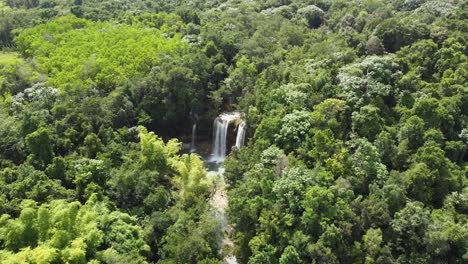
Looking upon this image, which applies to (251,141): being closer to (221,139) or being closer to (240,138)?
(240,138)

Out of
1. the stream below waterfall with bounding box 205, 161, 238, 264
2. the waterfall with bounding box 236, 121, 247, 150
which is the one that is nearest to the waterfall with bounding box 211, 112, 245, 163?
the stream below waterfall with bounding box 205, 161, 238, 264

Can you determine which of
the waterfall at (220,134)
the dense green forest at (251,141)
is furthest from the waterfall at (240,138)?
the waterfall at (220,134)

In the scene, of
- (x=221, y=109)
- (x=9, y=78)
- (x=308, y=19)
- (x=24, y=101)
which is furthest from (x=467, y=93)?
(x=9, y=78)

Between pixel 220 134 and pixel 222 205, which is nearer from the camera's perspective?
pixel 222 205

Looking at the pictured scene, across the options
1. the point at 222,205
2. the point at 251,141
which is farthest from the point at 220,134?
the point at 222,205

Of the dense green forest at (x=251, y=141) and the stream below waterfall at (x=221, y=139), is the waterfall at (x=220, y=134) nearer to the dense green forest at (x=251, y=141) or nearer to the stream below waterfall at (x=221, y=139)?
the stream below waterfall at (x=221, y=139)

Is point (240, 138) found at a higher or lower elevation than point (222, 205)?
higher

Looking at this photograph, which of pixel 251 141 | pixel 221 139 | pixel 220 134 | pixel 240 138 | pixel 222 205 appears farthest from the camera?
pixel 220 134

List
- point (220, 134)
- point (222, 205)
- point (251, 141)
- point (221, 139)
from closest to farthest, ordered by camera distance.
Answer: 1. point (222, 205)
2. point (251, 141)
3. point (221, 139)
4. point (220, 134)

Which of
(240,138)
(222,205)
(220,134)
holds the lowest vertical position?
(222,205)
